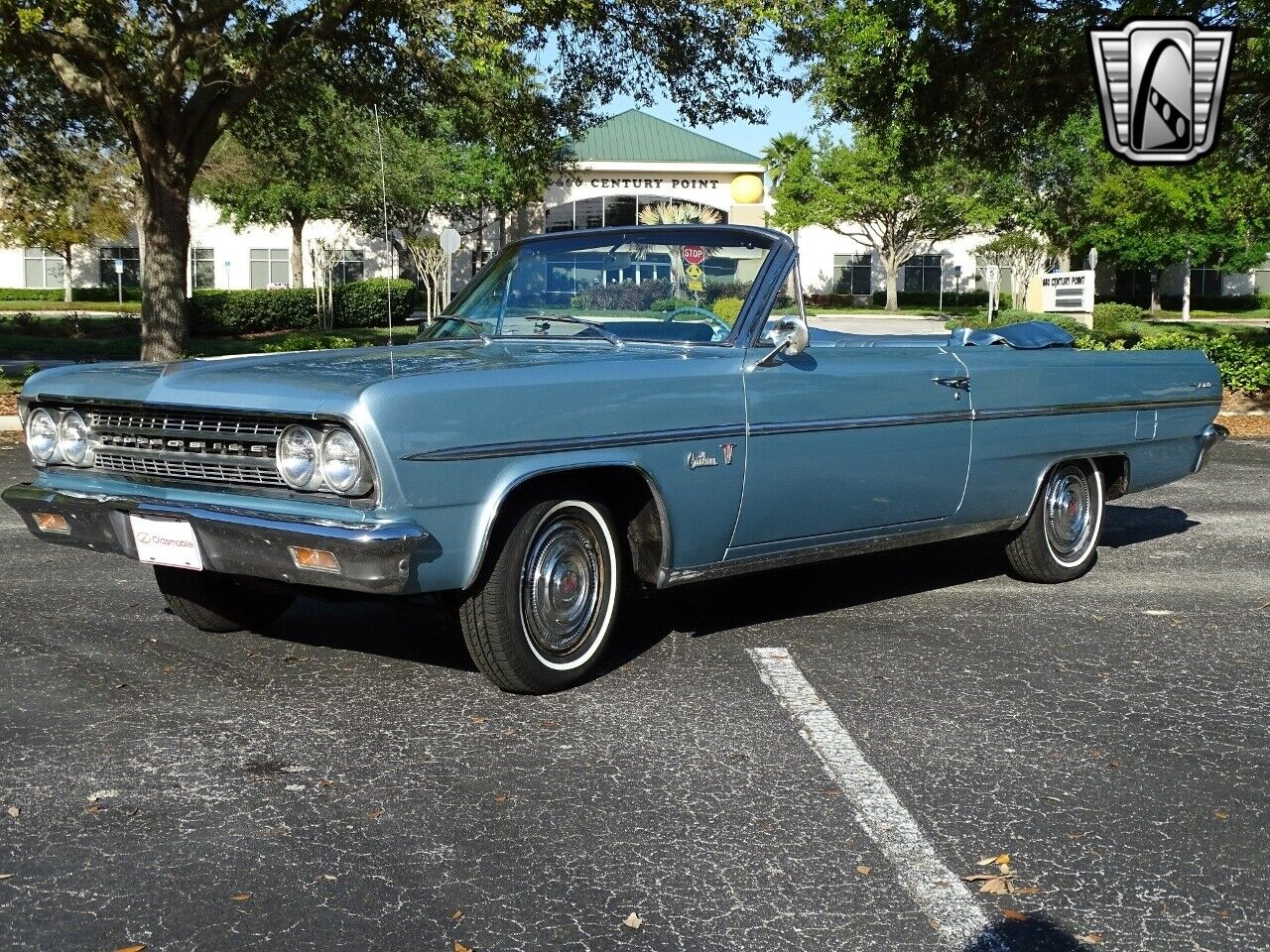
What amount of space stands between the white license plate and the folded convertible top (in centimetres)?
391

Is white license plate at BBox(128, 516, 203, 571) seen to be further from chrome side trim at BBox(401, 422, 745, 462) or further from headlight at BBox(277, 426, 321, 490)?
chrome side trim at BBox(401, 422, 745, 462)

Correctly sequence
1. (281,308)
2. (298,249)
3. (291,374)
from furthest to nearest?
(298,249)
(281,308)
(291,374)

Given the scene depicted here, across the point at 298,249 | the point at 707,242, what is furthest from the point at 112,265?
the point at 707,242

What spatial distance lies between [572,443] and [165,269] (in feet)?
49.9

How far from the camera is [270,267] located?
59375 mm

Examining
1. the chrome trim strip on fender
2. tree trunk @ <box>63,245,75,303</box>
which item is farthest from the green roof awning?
the chrome trim strip on fender

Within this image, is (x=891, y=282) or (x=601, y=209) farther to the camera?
(x=891, y=282)

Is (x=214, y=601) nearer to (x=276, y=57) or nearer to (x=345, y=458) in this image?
(x=345, y=458)

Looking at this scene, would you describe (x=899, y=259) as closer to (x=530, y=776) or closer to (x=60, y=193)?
(x=60, y=193)

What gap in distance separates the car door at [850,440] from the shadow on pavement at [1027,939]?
235 cm

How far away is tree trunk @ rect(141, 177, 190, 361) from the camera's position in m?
18.3

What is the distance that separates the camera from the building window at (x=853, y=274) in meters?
65.5

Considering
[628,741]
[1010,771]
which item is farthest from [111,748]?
[1010,771]

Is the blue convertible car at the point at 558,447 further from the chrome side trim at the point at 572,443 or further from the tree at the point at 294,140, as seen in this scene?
the tree at the point at 294,140
